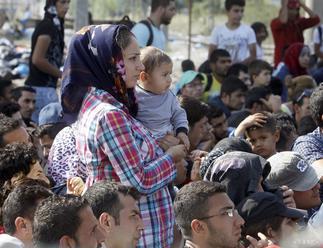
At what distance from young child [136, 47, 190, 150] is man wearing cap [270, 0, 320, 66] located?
7636 millimetres

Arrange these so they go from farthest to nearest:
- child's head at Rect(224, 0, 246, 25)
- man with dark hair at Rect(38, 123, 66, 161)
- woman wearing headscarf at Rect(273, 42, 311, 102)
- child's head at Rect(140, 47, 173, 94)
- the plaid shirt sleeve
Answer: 1. woman wearing headscarf at Rect(273, 42, 311, 102)
2. child's head at Rect(224, 0, 246, 25)
3. man with dark hair at Rect(38, 123, 66, 161)
4. child's head at Rect(140, 47, 173, 94)
5. the plaid shirt sleeve

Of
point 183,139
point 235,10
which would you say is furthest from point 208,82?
point 183,139

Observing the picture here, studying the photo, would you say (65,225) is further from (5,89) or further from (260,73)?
(260,73)

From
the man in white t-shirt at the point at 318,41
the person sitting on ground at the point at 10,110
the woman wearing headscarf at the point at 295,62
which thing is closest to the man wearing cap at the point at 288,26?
the man in white t-shirt at the point at 318,41

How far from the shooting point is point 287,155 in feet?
20.7

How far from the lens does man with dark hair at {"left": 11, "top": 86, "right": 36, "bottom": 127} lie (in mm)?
9609

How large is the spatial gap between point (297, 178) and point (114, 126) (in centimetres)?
147

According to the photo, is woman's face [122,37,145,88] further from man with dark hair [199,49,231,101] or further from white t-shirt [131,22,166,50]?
man with dark hair [199,49,231,101]

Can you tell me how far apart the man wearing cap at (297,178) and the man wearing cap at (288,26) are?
7.69m

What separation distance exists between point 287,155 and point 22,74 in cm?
1256

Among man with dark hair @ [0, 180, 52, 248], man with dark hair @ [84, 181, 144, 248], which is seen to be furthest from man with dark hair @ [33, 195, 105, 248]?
man with dark hair @ [84, 181, 144, 248]

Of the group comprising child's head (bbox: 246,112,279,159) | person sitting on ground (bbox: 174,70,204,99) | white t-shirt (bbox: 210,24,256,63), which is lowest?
white t-shirt (bbox: 210,24,256,63)

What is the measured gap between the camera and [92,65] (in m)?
5.42

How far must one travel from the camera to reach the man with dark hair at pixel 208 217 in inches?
202
